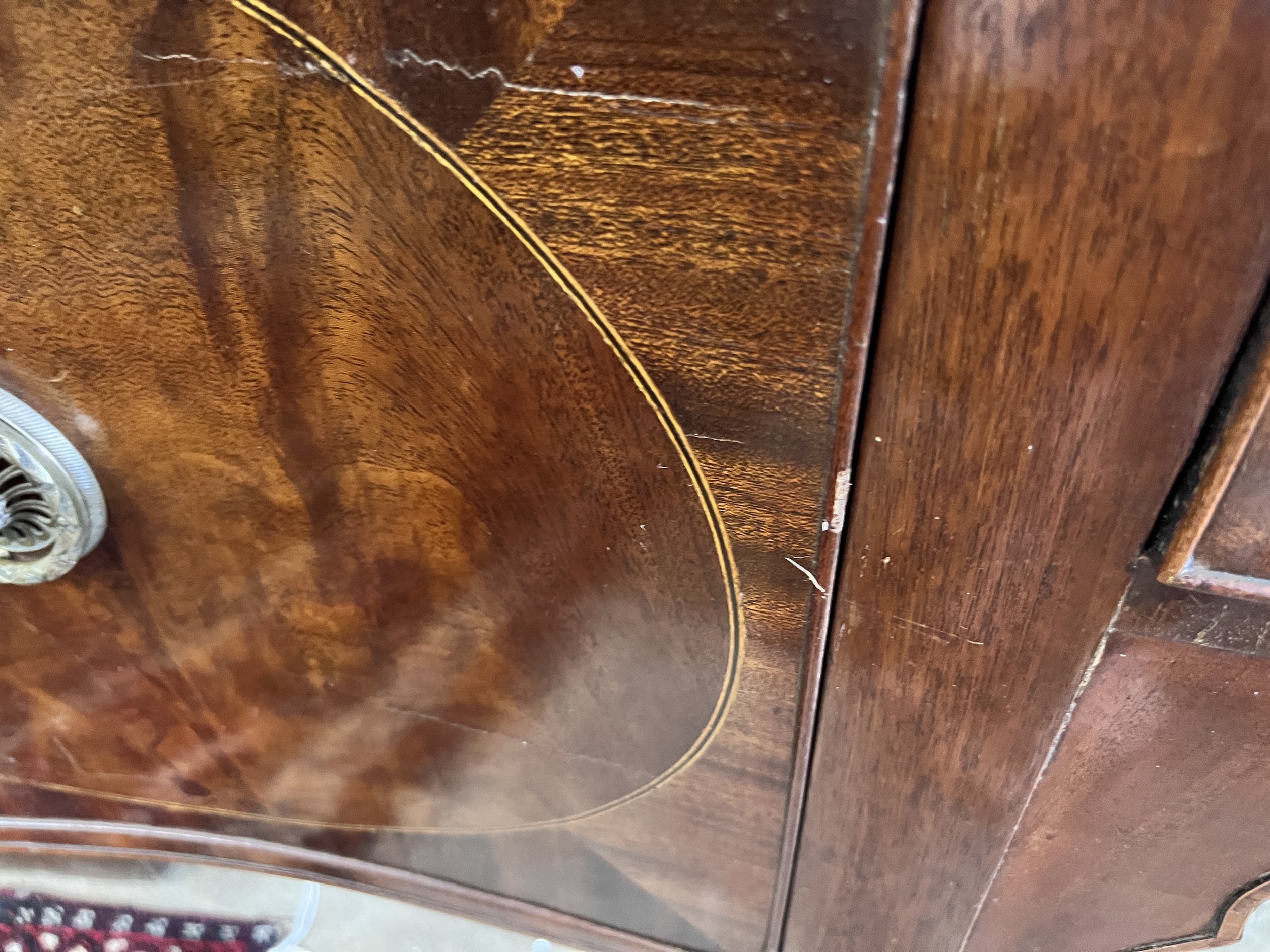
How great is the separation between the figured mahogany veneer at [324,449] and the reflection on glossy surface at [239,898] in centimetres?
36

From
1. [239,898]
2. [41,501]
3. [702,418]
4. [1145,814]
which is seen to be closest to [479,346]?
[702,418]

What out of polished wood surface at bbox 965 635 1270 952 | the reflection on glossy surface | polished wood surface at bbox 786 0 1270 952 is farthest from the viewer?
the reflection on glossy surface

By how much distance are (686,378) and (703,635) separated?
136mm

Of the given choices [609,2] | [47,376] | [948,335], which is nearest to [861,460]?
[948,335]

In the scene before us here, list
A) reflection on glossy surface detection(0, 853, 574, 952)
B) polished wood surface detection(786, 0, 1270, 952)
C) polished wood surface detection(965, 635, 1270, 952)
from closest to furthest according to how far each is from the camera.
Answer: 1. polished wood surface detection(786, 0, 1270, 952)
2. polished wood surface detection(965, 635, 1270, 952)
3. reflection on glossy surface detection(0, 853, 574, 952)

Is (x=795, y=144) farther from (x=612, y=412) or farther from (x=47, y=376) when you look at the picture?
(x=47, y=376)

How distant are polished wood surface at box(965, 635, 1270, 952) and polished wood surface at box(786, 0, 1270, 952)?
0.02 meters

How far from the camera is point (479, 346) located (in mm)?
297

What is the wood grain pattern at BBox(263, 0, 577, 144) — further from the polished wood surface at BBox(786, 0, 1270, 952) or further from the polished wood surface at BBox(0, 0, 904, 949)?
the polished wood surface at BBox(786, 0, 1270, 952)

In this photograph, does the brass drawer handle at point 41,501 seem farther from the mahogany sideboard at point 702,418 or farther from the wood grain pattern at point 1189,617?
the wood grain pattern at point 1189,617

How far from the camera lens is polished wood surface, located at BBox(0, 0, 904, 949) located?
0.75 ft

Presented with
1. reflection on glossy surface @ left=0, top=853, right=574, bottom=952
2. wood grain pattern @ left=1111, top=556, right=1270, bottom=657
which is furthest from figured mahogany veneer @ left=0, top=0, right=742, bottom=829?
reflection on glossy surface @ left=0, top=853, right=574, bottom=952

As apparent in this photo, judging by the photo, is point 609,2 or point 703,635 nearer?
point 609,2

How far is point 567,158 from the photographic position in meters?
0.24
